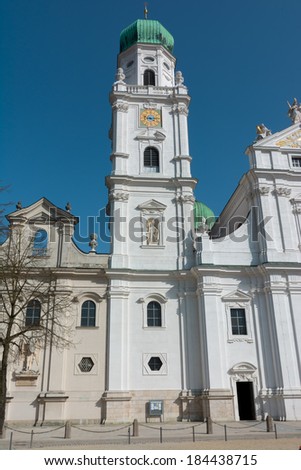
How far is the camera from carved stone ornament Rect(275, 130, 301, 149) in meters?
29.9

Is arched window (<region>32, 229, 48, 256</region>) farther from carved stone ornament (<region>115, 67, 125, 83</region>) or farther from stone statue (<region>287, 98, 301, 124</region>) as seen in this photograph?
stone statue (<region>287, 98, 301, 124</region>)

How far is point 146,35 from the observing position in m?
35.2

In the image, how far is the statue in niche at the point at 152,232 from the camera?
27.1 m

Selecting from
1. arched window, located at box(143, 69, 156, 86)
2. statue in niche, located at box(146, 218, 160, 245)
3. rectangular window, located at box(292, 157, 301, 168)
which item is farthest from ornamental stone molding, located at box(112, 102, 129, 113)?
rectangular window, located at box(292, 157, 301, 168)

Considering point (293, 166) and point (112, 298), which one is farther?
point (293, 166)

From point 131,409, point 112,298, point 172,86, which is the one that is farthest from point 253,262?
point 172,86

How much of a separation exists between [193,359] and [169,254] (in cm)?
648

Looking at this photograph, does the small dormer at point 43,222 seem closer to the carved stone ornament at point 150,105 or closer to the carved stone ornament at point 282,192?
the carved stone ornament at point 150,105

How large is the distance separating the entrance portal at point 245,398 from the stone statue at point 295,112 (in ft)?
62.7

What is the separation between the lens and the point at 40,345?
23453mm

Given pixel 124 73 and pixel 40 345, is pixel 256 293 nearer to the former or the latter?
pixel 40 345

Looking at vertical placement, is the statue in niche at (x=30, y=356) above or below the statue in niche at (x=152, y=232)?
below

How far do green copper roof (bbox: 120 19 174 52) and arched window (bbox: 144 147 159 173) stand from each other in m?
10.8

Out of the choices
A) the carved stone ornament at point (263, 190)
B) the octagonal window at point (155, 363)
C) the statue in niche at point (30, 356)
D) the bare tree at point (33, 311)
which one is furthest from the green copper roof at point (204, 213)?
the statue in niche at point (30, 356)
